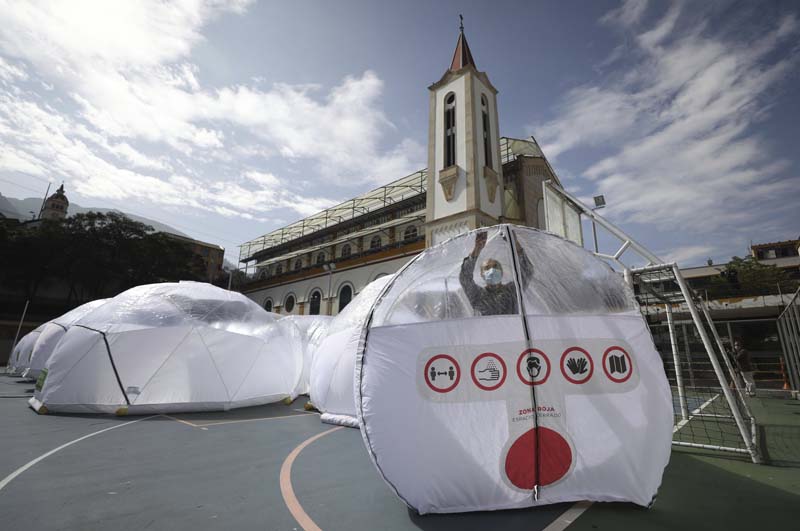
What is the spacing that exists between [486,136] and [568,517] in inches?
854

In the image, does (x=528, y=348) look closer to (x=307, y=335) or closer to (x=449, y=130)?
(x=307, y=335)

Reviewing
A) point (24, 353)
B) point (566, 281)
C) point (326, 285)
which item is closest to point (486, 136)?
point (326, 285)

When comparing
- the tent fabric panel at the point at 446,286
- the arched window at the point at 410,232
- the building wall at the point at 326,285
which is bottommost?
the tent fabric panel at the point at 446,286

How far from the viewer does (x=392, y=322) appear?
3.36 metres

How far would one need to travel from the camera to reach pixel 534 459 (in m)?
3.00

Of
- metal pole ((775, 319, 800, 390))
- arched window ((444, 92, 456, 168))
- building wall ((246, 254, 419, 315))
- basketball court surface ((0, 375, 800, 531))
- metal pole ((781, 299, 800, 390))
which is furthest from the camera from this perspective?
building wall ((246, 254, 419, 315))

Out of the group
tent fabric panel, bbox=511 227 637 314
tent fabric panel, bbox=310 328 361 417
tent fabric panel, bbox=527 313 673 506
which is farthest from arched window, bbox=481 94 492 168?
tent fabric panel, bbox=527 313 673 506

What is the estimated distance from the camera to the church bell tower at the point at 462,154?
19938 mm

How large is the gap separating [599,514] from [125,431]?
23.6 feet

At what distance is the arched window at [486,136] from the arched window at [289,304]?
23017mm

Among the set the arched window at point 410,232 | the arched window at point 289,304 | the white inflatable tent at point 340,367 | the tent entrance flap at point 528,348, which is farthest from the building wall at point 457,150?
the arched window at point 289,304

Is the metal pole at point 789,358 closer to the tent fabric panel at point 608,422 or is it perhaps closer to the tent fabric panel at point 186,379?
the tent fabric panel at point 608,422

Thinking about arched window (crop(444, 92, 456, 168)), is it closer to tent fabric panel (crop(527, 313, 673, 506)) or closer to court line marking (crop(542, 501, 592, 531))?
tent fabric panel (crop(527, 313, 673, 506))

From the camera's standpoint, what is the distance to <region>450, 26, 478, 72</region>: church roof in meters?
22.8
